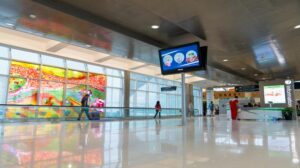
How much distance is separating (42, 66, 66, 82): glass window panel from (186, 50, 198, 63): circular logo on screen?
35.8ft

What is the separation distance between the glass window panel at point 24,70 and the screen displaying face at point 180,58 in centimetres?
988

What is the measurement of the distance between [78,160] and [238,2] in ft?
16.7

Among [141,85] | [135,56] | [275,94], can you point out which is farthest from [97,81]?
[275,94]

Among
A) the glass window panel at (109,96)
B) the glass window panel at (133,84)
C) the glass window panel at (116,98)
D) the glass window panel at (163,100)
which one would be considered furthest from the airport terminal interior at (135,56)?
the glass window panel at (163,100)

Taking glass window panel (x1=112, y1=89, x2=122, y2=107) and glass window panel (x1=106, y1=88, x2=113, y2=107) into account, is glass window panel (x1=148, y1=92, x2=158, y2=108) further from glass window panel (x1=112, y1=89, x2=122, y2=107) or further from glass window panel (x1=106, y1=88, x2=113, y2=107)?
glass window panel (x1=106, y1=88, x2=113, y2=107)

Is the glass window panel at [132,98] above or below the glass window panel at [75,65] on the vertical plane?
below

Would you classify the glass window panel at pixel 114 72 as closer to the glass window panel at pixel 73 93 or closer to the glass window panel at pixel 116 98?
the glass window panel at pixel 116 98

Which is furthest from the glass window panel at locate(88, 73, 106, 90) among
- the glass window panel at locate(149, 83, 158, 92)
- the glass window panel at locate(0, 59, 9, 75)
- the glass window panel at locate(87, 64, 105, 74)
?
the glass window panel at locate(149, 83, 158, 92)

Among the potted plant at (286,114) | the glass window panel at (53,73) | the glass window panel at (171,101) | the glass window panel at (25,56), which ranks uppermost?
the glass window panel at (25,56)

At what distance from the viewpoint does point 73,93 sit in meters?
15.9

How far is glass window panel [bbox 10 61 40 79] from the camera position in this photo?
12891mm

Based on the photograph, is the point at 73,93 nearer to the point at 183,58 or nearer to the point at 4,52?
the point at 4,52

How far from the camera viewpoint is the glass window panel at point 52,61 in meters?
14.2

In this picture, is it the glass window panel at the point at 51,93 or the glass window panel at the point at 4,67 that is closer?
the glass window panel at the point at 4,67
